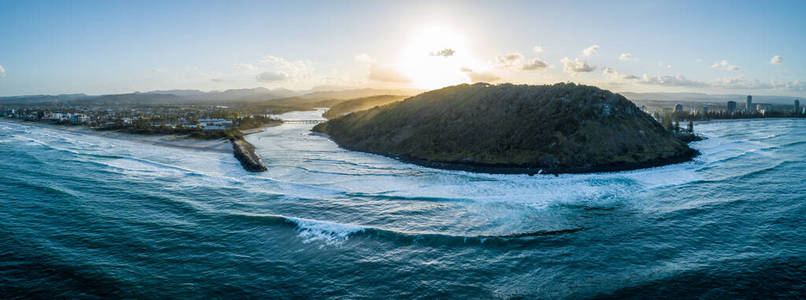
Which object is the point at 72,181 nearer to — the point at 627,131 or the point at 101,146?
the point at 101,146

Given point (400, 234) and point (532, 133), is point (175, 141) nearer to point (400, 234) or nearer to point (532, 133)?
point (532, 133)

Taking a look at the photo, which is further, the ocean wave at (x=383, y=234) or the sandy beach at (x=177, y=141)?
the sandy beach at (x=177, y=141)

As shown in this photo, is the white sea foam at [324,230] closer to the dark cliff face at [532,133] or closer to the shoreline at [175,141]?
the dark cliff face at [532,133]

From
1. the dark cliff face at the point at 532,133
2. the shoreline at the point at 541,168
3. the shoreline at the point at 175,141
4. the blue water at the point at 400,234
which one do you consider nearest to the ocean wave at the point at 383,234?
the blue water at the point at 400,234

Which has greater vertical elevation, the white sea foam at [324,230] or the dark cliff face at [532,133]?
the dark cliff face at [532,133]

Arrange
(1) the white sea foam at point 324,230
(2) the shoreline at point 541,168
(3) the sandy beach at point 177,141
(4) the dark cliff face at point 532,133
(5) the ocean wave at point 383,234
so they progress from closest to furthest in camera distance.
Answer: (5) the ocean wave at point 383,234 < (1) the white sea foam at point 324,230 < (2) the shoreline at point 541,168 < (4) the dark cliff face at point 532,133 < (3) the sandy beach at point 177,141

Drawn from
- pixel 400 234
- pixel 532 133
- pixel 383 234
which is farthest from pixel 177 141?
pixel 400 234
